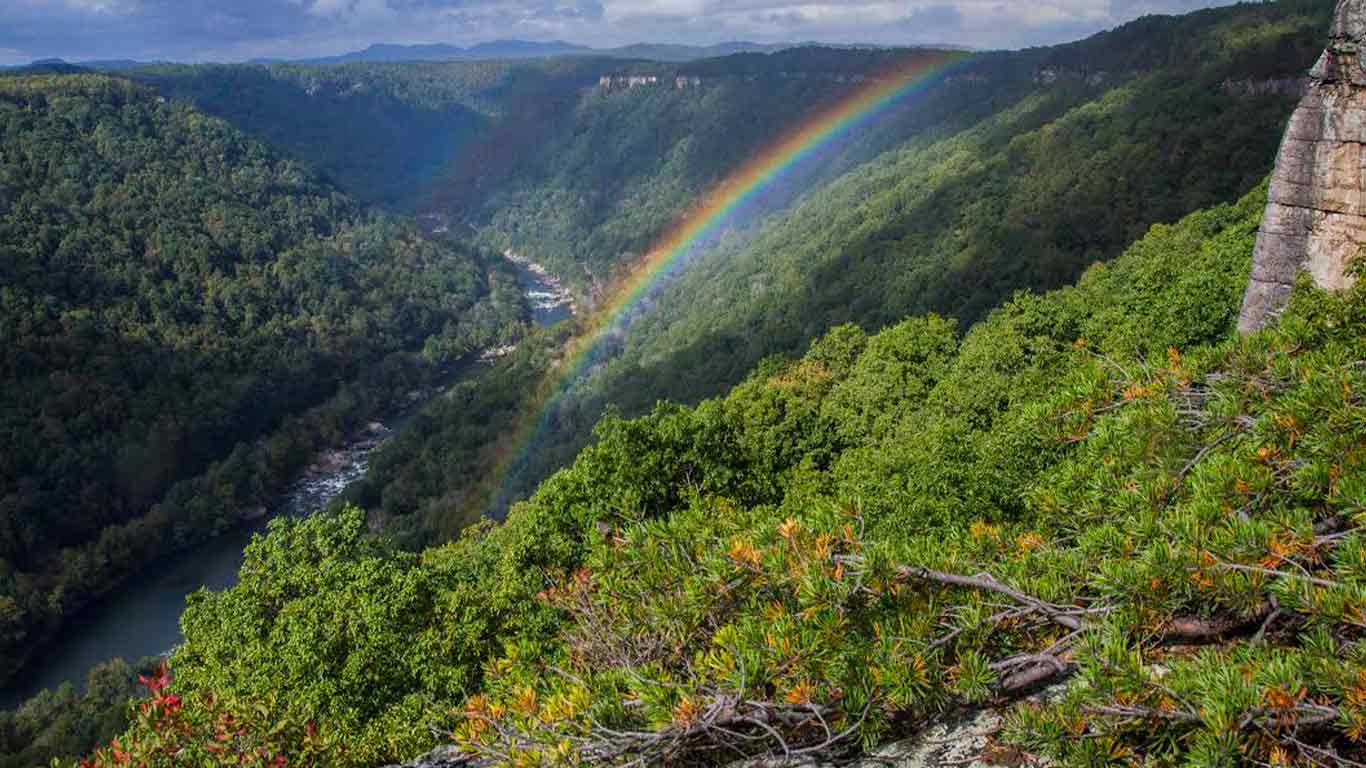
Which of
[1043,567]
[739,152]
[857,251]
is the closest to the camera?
[1043,567]

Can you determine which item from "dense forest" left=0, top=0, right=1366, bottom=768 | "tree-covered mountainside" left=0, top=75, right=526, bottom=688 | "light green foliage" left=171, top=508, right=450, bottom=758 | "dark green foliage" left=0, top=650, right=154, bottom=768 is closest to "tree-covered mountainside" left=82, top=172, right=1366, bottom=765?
"dense forest" left=0, top=0, right=1366, bottom=768

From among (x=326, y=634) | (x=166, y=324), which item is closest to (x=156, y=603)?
(x=166, y=324)

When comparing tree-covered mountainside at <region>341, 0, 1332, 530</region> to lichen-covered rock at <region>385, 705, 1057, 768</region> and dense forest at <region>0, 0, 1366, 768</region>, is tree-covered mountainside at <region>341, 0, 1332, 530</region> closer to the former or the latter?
dense forest at <region>0, 0, 1366, 768</region>

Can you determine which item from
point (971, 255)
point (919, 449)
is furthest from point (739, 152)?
point (919, 449)

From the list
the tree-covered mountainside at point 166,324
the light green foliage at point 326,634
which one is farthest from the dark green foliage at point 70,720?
the light green foliage at point 326,634

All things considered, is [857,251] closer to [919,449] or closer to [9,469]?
[919,449]

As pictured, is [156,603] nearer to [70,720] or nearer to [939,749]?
[70,720]
